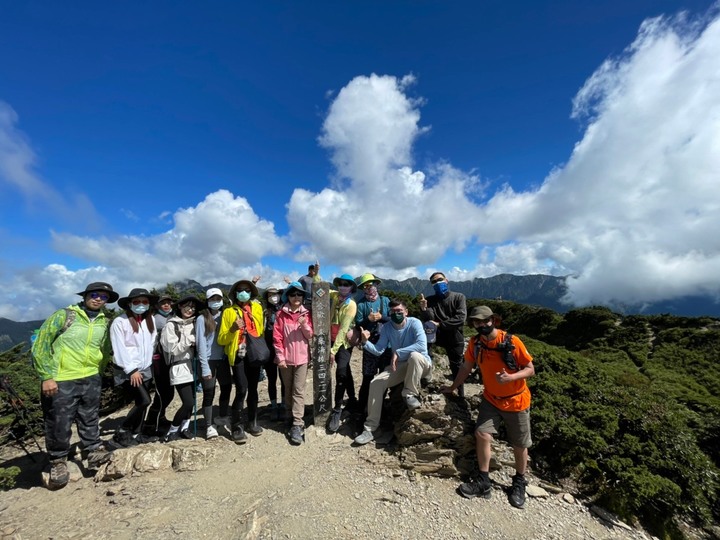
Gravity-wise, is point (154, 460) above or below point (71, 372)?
below

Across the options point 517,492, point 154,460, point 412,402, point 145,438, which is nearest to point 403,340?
point 412,402

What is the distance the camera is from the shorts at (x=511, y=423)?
4.43m

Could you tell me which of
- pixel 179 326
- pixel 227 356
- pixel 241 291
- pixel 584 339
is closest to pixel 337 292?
pixel 241 291

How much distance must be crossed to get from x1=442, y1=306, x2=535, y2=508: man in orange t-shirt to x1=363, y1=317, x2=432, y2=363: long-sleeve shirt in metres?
0.98

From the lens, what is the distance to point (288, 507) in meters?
4.38

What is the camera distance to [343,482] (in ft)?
16.0

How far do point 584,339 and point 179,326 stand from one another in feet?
97.7

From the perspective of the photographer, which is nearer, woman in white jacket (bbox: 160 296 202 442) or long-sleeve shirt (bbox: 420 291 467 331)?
woman in white jacket (bbox: 160 296 202 442)

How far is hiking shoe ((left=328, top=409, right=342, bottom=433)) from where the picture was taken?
6109mm

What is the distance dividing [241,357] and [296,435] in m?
1.77

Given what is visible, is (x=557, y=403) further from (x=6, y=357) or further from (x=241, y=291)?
(x=6, y=357)

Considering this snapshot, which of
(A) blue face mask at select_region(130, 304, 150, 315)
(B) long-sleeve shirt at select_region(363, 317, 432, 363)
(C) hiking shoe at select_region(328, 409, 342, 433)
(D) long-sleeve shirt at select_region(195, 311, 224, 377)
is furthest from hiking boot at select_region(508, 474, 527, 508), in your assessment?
(A) blue face mask at select_region(130, 304, 150, 315)

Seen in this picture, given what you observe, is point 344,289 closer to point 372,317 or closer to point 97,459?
point 372,317

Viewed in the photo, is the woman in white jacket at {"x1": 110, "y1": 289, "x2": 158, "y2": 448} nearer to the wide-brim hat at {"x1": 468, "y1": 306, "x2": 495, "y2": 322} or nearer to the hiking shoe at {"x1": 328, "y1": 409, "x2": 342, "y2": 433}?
the hiking shoe at {"x1": 328, "y1": 409, "x2": 342, "y2": 433}
